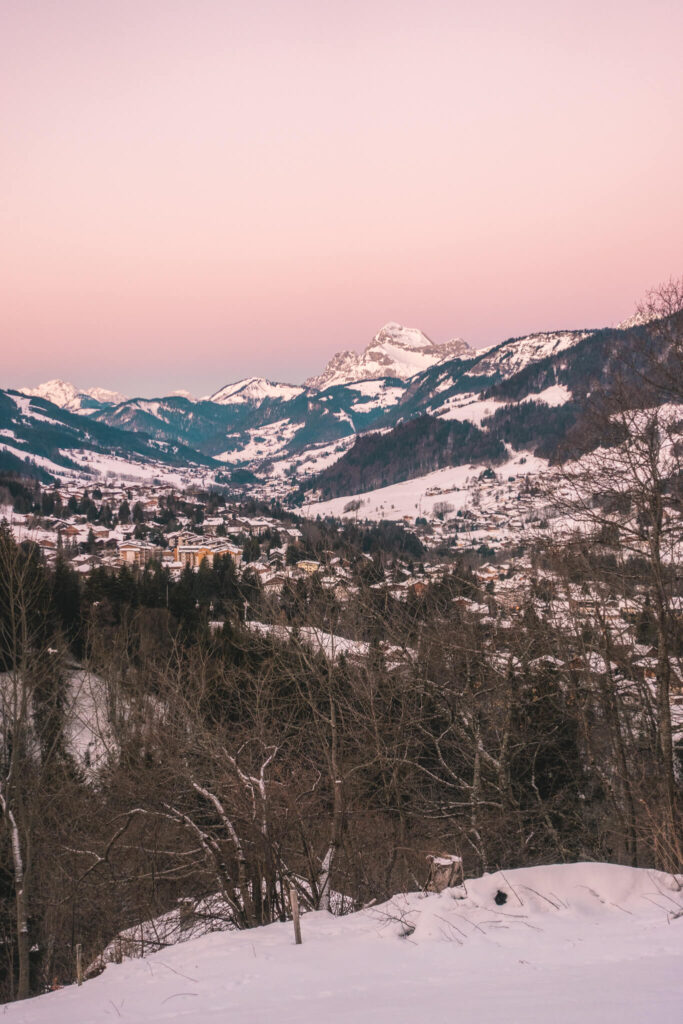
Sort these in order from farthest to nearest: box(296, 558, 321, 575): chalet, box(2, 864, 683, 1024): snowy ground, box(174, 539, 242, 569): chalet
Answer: box(174, 539, 242, 569): chalet
box(296, 558, 321, 575): chalet
box(2, 864, 683, 1024): snowy ground

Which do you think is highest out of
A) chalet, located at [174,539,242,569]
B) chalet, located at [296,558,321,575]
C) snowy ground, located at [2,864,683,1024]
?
chalet, located at [174,539,242,569]

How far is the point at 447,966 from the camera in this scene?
559cm

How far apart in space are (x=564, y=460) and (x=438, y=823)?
8.79 meters

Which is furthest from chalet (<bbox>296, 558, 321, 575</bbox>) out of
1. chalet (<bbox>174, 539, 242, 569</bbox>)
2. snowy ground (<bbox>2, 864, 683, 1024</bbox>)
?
chalet (<bbox>174, 539, 242, 569</bbox>)

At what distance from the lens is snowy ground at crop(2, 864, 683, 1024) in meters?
4.49

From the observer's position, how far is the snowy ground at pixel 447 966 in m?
4.49

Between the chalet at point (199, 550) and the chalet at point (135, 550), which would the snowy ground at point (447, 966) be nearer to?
the chalet at point (199, 550)

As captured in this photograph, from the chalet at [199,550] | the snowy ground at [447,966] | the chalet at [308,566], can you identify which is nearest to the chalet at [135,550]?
the chalet at [199,550]

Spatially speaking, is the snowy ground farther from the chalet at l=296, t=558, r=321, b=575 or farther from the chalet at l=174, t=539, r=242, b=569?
the chalet at l=174, t=539, r=242, b=569

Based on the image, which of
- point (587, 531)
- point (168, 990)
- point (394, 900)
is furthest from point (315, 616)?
point (168, 990)

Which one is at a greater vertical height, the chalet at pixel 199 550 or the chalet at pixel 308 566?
the chalet at pixel 199 550

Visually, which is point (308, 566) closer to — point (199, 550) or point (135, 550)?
point (199, 550)

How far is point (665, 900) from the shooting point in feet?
20.6

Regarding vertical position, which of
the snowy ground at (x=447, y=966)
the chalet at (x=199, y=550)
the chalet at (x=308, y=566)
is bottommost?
the snowy ground at (x=447, y=966)
